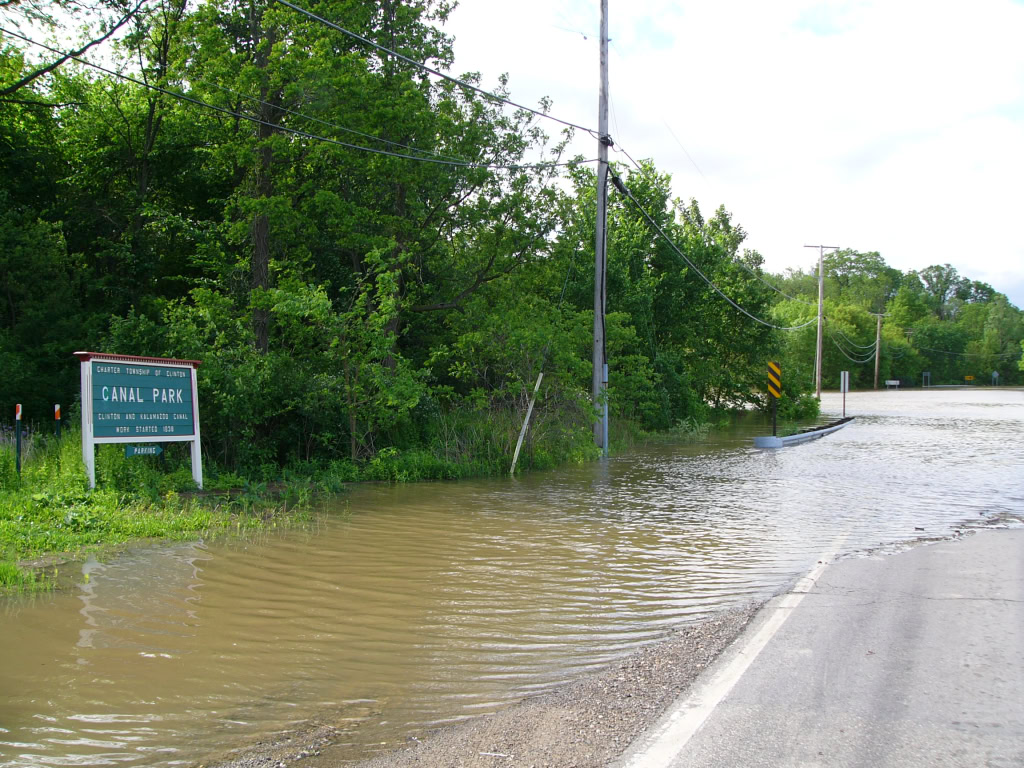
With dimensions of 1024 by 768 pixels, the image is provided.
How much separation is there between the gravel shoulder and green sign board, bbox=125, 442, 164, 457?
27.8 feet

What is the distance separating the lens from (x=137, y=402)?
1176cm

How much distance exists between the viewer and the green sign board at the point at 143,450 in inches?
458

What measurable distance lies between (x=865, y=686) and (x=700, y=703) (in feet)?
3.54

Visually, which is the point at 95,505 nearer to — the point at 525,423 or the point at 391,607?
the point at 391,607

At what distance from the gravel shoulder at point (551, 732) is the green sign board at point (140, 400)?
27.2 ft

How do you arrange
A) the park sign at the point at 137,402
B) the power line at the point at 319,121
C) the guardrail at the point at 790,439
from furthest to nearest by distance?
the guardrail at the point at 790,439 → the power line at the point at 319,121 → the park sign at the point at 137,402

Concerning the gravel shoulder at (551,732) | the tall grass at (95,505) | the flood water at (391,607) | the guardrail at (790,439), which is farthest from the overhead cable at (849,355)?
the gravel shoulder at (551,732)

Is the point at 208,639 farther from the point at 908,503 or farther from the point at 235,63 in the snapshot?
the point at 235,63

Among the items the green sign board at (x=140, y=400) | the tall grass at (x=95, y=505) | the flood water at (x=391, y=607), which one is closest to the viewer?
the flood water at (x=391, y=607)

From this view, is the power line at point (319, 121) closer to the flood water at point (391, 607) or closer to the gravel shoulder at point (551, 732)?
the flood water at point (391, 607)

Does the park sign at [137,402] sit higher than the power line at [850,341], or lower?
lower

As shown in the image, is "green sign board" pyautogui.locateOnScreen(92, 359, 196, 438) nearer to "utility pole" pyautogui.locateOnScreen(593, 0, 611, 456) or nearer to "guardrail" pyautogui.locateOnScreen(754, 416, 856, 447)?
"utility pole" pyautogui.locateOnScreen(593, 0, 611, 456)

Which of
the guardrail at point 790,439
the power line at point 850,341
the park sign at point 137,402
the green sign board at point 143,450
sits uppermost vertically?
the power line at point 850,341

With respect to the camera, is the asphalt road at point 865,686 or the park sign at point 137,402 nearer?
the asphalt road at point 865,686
